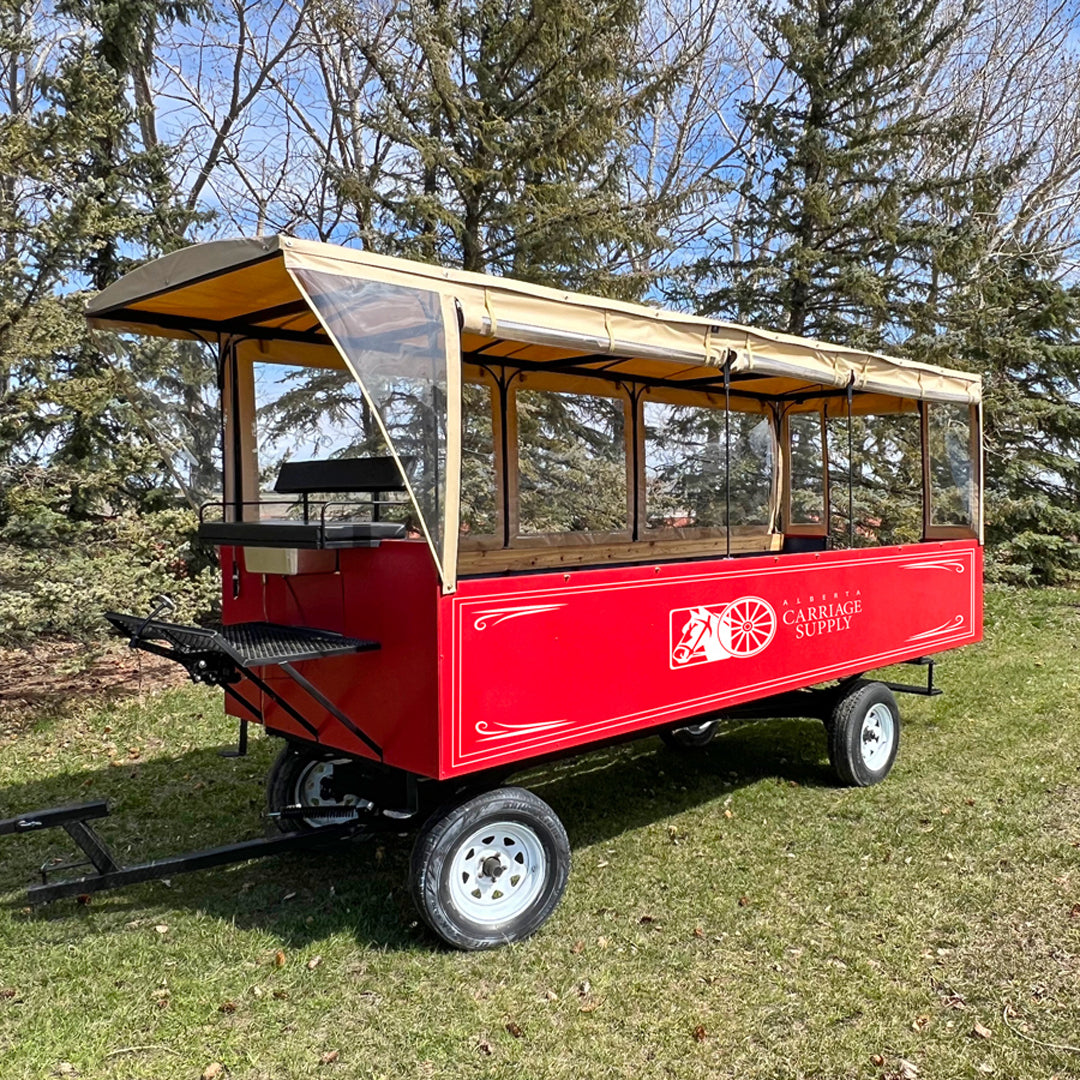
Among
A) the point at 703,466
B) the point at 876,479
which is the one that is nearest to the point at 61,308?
the point at 703,466

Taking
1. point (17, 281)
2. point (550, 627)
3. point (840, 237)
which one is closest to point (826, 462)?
point (550, 627)

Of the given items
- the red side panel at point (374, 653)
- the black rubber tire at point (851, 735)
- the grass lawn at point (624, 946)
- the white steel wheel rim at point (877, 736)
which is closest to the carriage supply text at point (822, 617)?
→ the black rubber tire at point (851, 735)

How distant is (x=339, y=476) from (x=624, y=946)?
2.53 metres

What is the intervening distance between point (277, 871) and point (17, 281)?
543cm

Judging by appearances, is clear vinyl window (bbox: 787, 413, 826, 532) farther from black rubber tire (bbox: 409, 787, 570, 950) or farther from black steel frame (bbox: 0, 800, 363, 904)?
black steel frame (bbox: 0, 800, 363, 904)

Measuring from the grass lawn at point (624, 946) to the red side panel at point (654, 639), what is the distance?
88cm

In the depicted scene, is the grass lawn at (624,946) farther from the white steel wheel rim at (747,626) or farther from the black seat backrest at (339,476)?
the black seat backrest at (339,476)

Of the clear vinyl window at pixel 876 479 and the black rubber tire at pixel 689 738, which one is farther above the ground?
the clear vinyl window at pixel 876 479

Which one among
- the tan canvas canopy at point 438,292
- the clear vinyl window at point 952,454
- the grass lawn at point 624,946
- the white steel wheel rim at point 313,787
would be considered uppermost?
the tan canvas canopy at point 438,292

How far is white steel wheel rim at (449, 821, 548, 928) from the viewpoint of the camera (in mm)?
4001

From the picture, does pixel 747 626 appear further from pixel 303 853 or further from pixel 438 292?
pixel 303 853

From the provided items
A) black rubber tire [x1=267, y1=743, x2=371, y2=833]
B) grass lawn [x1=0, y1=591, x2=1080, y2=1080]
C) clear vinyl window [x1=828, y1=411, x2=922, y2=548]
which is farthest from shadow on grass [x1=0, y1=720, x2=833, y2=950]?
clear vinyl window [x1=828, y1=411, x2=922, y2=548]

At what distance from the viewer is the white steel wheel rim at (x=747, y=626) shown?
16.7ft

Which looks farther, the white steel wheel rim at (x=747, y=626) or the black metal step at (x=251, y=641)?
the white steel wheel rim at (x=747, y=626)
